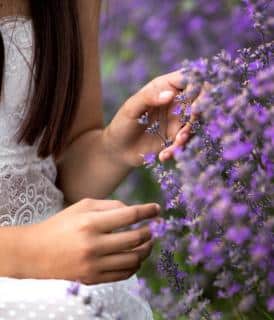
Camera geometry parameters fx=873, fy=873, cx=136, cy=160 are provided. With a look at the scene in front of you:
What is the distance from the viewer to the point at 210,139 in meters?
1.05

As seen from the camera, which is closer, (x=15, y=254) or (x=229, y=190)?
(x=229, y=190)

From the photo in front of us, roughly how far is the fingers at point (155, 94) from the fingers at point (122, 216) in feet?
0.62

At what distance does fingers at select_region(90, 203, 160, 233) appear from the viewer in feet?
3.71

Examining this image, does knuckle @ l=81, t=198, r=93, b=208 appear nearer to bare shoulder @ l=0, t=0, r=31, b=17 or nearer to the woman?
the woman

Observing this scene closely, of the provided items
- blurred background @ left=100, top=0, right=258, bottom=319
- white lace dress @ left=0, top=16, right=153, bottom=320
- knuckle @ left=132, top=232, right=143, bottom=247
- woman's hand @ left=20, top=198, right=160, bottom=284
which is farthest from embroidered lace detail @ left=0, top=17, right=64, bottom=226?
blurred background @ left=100, top=0, right=258, bottom=319

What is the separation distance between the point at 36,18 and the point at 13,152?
0.87ft

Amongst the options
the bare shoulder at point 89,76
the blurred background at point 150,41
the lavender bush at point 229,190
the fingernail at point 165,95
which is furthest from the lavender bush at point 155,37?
the lavender bush at point 229,190

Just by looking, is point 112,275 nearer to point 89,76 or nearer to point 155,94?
point 155,94

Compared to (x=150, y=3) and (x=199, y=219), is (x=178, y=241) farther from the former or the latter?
(x=150, y=3)

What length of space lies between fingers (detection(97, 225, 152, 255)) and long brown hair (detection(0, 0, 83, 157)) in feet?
1.58

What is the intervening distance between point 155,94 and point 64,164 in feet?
1.64

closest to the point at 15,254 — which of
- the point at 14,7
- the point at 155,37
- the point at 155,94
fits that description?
the point at 155,94

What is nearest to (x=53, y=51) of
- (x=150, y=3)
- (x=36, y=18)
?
(x=36, y=18)

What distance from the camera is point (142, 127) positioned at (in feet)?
4.91
